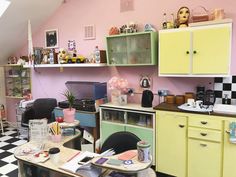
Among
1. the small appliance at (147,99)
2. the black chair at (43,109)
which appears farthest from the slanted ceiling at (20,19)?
the small appliance at (147,99)

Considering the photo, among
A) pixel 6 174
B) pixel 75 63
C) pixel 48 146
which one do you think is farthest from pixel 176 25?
pixel 6 174

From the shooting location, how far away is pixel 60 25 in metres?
4.07

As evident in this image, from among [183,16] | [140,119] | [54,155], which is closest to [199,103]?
[140,119]

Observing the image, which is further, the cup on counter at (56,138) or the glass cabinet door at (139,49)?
the glass cabinet door at (139,49)

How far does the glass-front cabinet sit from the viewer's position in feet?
15.5

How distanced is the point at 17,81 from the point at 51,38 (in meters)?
1.44

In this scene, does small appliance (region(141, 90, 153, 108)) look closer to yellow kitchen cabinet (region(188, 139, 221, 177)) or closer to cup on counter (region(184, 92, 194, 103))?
cup on counter (region(184, 92, 194, 103))

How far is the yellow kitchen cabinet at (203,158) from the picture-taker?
2326 mm

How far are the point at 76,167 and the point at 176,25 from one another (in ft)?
7.15

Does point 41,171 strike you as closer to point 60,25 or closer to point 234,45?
point 234,45

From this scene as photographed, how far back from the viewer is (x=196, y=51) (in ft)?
8.38

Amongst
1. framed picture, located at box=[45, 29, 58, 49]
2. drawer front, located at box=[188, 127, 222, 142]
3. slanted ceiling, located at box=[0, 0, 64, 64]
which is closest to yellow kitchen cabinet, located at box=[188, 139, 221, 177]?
drawer front, located at box=[188, 127, 222, 142]

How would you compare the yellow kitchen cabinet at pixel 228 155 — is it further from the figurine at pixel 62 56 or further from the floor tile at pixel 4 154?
the floor tile at pixel 4 154

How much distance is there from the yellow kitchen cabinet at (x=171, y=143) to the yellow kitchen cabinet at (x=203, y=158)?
0.27 ft
